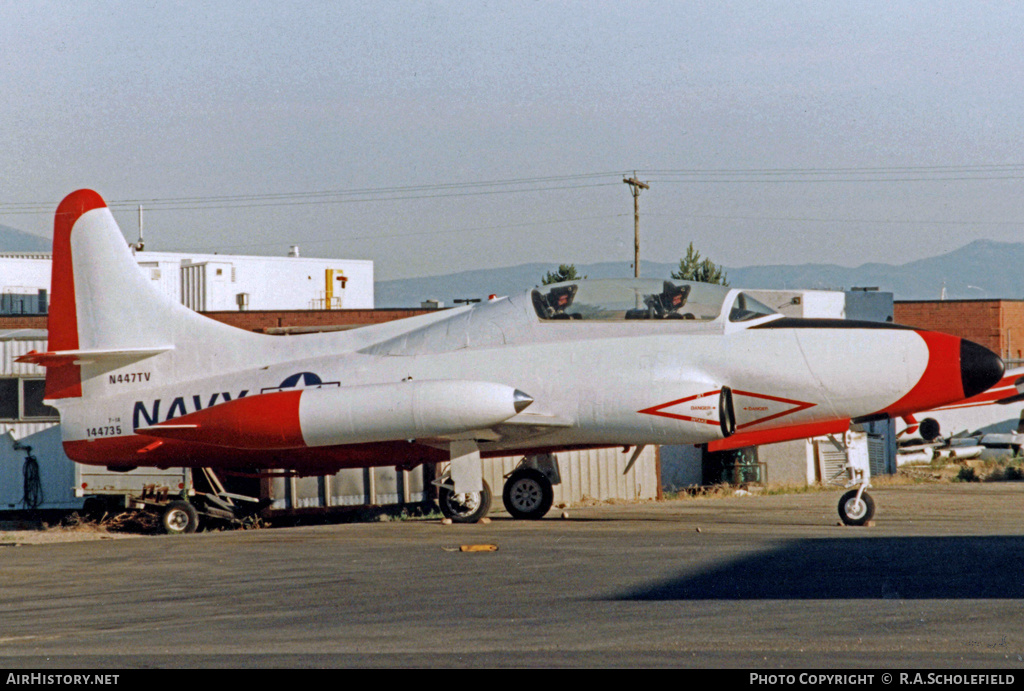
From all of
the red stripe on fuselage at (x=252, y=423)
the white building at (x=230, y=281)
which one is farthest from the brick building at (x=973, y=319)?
the red stripe on fuselage at (x=252, y=423)

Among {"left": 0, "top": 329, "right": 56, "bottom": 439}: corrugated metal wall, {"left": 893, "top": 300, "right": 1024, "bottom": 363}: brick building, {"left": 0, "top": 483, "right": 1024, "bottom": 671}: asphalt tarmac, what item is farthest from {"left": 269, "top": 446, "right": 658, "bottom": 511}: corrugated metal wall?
{"left": 893, "top": 300, "right": 1024, "bottom": 363}: brick building

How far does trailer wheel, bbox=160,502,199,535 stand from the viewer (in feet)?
61.5

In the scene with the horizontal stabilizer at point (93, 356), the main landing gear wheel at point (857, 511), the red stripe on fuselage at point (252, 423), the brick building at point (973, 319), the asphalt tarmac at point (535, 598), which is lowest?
the asphalt tarmac at point (535, 598)

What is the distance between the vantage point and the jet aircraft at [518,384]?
14242 millimetres

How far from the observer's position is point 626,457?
1006 inches

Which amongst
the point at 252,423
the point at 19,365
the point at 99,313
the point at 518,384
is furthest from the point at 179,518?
the point at 19,365

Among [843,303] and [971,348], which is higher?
[843,303]

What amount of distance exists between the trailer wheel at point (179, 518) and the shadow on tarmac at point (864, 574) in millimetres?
10873

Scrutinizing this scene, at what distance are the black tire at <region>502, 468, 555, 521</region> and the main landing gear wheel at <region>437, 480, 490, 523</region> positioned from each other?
968mm

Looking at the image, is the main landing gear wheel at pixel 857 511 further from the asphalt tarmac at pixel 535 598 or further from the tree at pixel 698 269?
the tree at pixel 698 269

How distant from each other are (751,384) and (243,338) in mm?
7914

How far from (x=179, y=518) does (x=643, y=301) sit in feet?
30.5

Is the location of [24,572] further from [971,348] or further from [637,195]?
[637,195]

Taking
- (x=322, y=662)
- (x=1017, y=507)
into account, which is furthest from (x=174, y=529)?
(x=1017, y=507)
